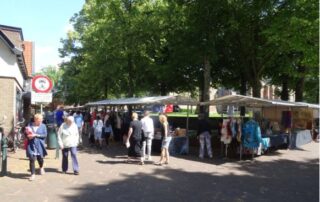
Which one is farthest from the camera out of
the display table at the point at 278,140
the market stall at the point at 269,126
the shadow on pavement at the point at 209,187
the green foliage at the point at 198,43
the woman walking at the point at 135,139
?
the green foliage at the point at 198,43

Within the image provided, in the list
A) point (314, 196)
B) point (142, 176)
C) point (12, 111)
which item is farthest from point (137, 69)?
point (314, 196)

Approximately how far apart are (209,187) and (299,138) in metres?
12.2

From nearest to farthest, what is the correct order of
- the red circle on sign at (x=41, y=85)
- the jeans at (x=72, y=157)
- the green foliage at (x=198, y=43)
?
1. the jeans at (x=72, y=157)
2. the red circle on sign at (x=41, y=85)
3. the green foliage at (x=198, y=43)

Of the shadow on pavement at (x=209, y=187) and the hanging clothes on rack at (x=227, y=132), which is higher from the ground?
the hanging clothes on rack at (x=227, y=132)

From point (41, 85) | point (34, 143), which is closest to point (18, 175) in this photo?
point (34, 143)

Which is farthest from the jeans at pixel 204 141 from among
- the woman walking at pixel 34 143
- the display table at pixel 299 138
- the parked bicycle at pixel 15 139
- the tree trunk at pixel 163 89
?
the tree trunk at pixel 163 89

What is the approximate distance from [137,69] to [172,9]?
5.47 m

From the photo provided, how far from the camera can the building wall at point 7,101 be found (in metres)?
16.8

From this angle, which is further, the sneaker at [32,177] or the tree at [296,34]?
the tree at [296,34]

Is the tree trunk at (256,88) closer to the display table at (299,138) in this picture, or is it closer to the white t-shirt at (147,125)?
the display table at (299,138)

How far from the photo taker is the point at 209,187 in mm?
9656

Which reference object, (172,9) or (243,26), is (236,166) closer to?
(243,26)

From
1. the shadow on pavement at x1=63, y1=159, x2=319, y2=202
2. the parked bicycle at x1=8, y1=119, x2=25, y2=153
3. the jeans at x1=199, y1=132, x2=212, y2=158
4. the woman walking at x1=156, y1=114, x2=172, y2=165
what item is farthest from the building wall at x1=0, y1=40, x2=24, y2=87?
the shadow on pavement at x1=63, y1=159, x2=319, y2=202

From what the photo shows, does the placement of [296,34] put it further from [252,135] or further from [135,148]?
[135,148]
